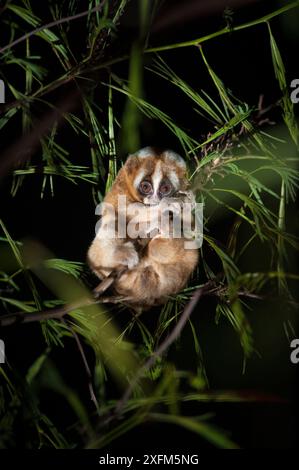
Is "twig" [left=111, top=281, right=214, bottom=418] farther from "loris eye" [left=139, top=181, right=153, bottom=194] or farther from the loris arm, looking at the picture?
"loris eye" [left=139, top=181, right=153, bottom=194]

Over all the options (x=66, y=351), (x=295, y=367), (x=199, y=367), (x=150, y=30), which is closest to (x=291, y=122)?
(x=150, y=30)

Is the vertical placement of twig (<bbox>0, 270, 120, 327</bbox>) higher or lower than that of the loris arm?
lower

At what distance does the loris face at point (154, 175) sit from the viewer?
2.24 metres

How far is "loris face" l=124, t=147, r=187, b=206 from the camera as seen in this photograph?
224 cm

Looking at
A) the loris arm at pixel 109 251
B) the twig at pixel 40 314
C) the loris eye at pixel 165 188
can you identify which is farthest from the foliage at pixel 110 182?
the loris eye at pixel 165 188

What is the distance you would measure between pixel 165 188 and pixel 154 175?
94 mm

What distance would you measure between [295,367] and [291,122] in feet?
5.01

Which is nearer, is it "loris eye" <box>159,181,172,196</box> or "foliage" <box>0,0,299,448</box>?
"foliage" <box>0,0,299,448</box>

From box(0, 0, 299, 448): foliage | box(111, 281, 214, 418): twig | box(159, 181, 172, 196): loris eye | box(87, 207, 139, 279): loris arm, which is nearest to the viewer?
box(111, 281, 214, 418): twig

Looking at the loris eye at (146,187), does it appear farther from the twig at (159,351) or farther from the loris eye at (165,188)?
the twig at (159,351)

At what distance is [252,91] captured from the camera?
9.92 feet

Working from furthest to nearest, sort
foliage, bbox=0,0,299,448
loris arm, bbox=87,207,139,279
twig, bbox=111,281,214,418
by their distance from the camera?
loris arm, bbox=87,207,139,279
foliage, bbox=0,0,299,448
twig, bbox=111,281,214,418

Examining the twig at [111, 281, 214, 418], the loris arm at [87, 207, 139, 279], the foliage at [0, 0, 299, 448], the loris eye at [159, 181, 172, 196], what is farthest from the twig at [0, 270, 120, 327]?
the loris eye at [159, 181, 172, 196]

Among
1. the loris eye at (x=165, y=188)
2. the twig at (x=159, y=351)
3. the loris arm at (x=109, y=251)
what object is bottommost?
the twig at (x=159, y=351)
